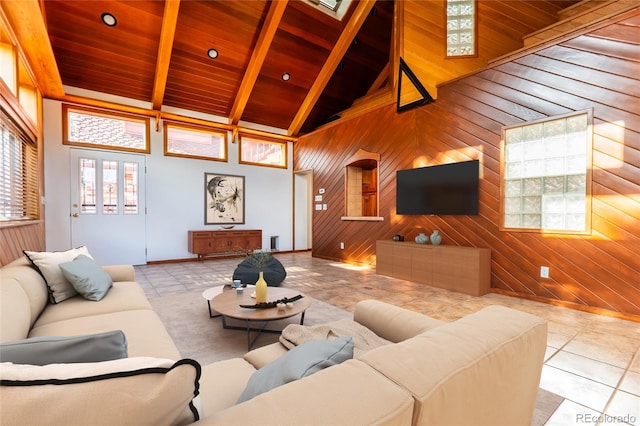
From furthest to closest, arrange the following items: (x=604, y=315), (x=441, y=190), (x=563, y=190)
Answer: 1. (x=441, y=190)
2. (x=563, y=190)
3. (x=604, y=315)

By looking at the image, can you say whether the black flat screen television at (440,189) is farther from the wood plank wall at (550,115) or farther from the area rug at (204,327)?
the area rug at (204,327)

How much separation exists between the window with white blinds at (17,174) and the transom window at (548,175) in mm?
5971

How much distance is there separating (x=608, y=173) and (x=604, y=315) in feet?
5.11

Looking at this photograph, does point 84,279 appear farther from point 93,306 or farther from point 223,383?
point 223,383

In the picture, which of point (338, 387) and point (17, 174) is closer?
point (338, 387)

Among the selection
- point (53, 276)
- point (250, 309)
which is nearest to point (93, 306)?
point (53, 276)

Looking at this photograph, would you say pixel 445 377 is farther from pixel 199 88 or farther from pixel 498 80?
pixel 199 88

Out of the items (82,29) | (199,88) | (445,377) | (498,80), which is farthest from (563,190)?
(82,29)

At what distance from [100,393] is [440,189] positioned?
4821 mm

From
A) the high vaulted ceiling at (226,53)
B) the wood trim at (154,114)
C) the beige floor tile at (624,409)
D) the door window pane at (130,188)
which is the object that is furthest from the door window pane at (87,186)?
the beige floor tile at (624,409)

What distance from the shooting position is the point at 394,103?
216 inches

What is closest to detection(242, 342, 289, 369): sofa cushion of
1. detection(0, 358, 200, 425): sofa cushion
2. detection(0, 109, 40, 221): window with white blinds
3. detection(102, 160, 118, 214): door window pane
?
detection(0, 358, 200, 425): sofa cushion

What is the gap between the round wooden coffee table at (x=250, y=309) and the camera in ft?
7.52

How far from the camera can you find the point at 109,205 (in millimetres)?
5828
